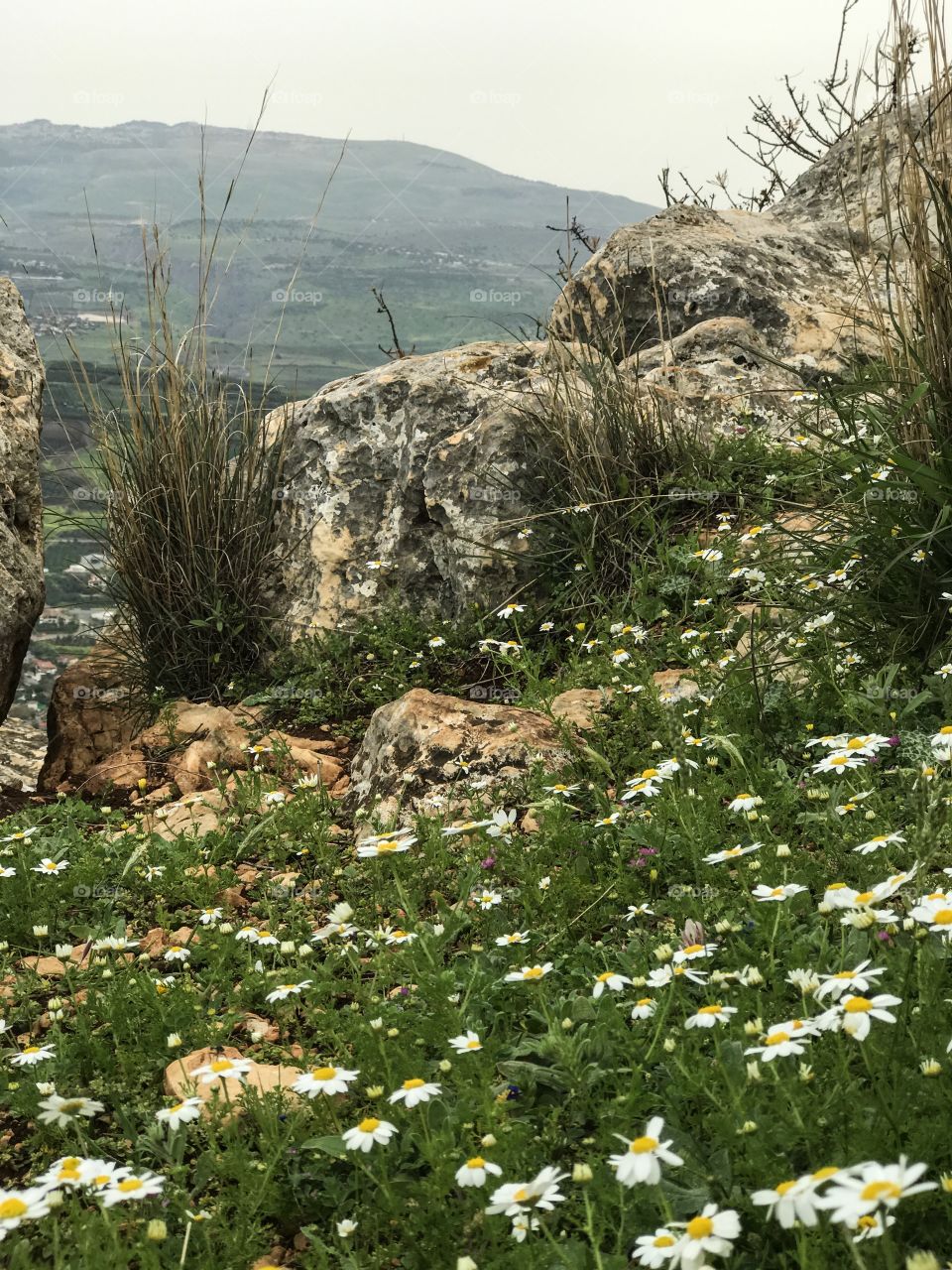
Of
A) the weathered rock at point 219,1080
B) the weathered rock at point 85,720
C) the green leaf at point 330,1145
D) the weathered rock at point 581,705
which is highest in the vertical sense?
the weathered rock at point 581,705

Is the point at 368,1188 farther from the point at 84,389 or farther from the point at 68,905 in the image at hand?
the point at 84,389

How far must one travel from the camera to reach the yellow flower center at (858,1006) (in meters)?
1.64

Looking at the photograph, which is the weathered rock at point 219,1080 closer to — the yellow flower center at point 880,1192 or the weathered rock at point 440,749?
the weathered rock at point 440,749

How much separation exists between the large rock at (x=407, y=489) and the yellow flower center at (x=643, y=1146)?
362 centimetres

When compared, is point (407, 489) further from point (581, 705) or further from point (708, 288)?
point (708, 288)

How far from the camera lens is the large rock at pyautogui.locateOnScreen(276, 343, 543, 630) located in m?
5.20

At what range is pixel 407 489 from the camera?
5.55 m

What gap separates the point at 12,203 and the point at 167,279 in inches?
5936

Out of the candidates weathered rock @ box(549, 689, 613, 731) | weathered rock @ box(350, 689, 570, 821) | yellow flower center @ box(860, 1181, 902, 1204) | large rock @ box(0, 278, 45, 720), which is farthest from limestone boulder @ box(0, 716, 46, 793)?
yellow flower center @ box(860, 1181, 902, 1204)

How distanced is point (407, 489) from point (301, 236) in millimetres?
1724

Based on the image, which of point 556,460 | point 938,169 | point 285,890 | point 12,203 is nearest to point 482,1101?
point 285,890

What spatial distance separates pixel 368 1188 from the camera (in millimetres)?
1896

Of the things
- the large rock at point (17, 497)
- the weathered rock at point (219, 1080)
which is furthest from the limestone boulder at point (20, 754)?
the weathered rock at point (219, 1080)

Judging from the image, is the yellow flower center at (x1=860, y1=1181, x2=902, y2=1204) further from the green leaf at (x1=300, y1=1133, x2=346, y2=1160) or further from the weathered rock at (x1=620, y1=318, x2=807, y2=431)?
the weathered rock at (x1=620, y1=318, x2=807, y2=431)
